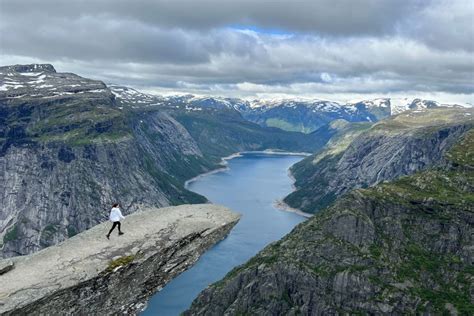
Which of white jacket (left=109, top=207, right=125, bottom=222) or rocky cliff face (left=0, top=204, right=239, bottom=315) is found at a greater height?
white jacket (left=109, top=207, right=125, bottom=222)

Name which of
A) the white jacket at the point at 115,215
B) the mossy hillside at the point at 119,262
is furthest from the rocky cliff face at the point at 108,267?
the white jacket at the point at 115,215

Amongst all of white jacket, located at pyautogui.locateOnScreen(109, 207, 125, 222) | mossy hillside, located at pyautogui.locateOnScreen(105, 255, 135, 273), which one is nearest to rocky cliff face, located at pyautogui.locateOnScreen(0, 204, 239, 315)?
mossy hillside, located at pyautogui.locateOnScreen(105, 255, 135, 273)

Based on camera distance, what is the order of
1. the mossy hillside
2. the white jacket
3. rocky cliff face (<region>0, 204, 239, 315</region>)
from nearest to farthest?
rocky cliff face (<region>0, 204, 239, 315</region>), the mossy hillside, the white jacket

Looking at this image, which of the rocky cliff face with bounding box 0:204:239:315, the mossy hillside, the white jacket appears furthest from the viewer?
the white jacket

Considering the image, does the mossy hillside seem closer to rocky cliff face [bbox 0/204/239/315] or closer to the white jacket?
rocky cliff face [bbox 0/204/239/315]

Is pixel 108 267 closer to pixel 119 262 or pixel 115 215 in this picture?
pixel 119 262

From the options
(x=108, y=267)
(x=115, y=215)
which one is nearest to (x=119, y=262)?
(x=108, y=267)

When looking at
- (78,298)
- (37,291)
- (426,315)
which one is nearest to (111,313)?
(78,298)

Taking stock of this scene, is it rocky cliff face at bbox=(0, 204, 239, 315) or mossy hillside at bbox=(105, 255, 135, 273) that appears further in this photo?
mossy hillside at bbox=(105, 255, 135, 273)

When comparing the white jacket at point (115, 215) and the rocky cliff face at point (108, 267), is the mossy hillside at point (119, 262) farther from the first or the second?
the white jacket at point (115, 215)
